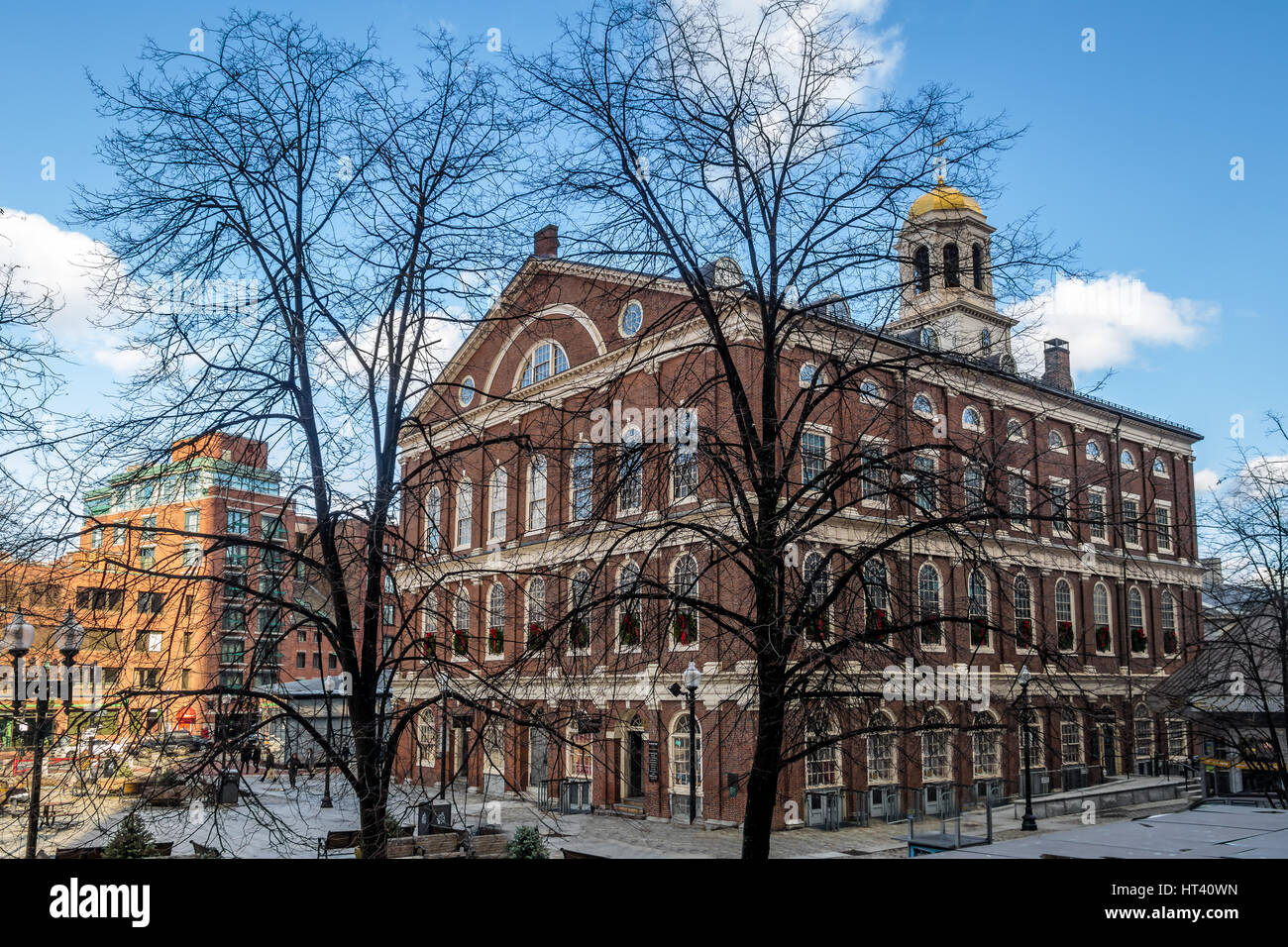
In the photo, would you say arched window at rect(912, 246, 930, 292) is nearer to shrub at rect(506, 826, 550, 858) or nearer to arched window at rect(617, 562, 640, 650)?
arched window at rect(617, 562, 640, 650)

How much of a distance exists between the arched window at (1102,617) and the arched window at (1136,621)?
1299mm

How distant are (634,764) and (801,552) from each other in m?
12.7

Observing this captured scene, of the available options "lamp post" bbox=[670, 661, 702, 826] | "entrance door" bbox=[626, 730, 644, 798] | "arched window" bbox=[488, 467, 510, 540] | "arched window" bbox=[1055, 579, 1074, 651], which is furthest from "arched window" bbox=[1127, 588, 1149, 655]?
"arched window" bbox=[488, 467, 510, 540]

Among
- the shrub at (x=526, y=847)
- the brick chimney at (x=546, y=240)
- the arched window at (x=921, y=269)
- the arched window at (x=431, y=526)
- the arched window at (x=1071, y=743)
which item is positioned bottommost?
the arched window at (x=1071, y=743)

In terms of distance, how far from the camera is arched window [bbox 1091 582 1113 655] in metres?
43.4

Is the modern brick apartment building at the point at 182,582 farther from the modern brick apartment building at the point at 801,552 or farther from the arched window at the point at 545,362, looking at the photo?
the arched window at the point at 545,362

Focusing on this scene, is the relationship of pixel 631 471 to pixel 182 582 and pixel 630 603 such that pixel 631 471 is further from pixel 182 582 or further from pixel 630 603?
pixel 182 582

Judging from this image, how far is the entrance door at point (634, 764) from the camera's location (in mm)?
33600

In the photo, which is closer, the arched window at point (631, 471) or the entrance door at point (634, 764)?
the arched window at point (631, 471)

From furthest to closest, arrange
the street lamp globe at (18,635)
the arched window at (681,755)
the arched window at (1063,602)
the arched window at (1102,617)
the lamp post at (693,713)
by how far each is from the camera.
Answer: the arched window at (1102,617), the arched window at (1063,602), the arched window at (681,755), the lamp post at (693,713), the street lamp globe at (18,635)

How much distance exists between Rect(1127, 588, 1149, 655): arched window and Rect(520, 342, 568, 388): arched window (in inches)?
1080

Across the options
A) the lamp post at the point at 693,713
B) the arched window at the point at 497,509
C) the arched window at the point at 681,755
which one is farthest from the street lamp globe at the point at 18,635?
the arched window at the point at 497,509

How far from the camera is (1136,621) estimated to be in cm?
4622
